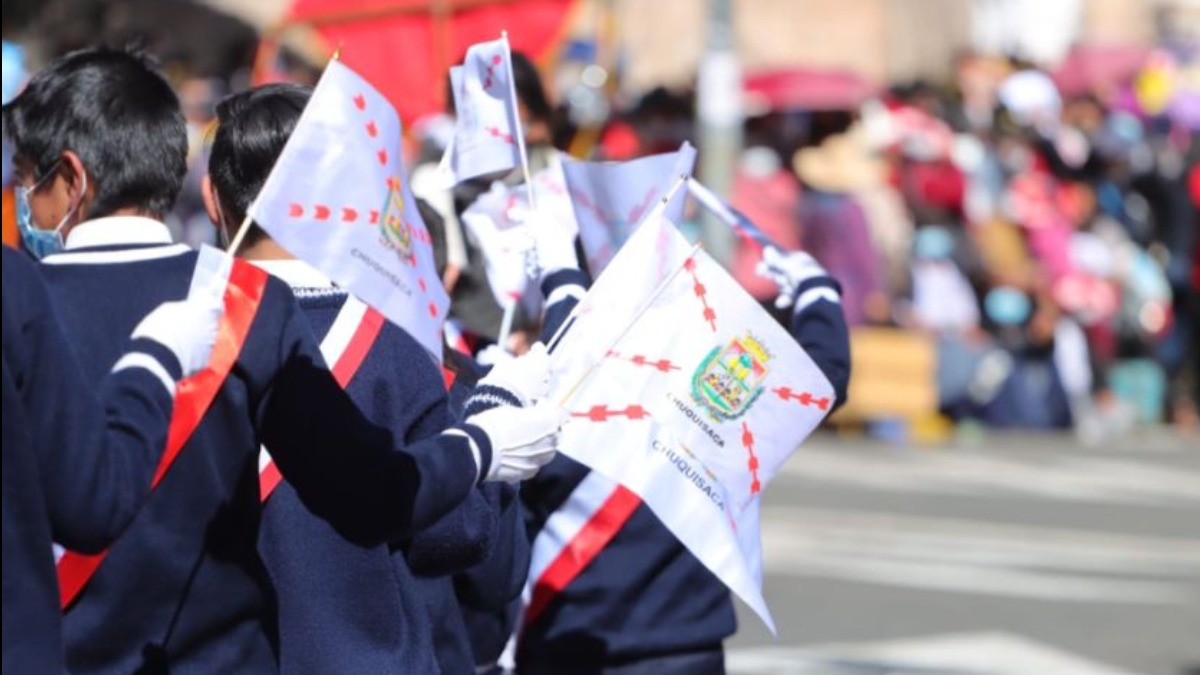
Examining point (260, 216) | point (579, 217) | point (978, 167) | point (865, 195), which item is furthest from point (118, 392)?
point (978, 167)

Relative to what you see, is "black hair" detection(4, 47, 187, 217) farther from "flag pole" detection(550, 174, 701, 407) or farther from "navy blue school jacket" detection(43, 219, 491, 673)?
"flag pole" detection(550, 174, 701, 407)

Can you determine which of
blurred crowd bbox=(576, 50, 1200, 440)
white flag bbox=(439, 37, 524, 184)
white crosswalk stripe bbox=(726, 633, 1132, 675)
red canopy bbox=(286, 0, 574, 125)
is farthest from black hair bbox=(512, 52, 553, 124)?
blurred crowd bbox=(576, 50, 1200, 440)

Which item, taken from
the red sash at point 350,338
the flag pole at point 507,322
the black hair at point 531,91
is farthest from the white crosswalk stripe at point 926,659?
the red sash at point 350,338

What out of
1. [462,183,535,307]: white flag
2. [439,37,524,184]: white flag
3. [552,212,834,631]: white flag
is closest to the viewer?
[552,212,834,631]: white flag

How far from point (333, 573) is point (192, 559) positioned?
0.95 feet

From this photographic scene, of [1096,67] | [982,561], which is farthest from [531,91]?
[1096,67]

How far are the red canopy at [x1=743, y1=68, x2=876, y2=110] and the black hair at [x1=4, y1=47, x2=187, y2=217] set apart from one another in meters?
14.5

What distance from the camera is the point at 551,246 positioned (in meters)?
4.88

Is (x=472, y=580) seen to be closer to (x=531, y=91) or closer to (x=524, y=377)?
(x=524, y=377)

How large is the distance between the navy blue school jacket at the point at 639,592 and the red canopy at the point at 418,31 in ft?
17.5

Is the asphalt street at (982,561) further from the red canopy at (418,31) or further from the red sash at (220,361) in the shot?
the red sash at (220,361)

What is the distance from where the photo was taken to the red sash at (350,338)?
4.00 meters

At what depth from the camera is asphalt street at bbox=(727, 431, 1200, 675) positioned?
9070mm

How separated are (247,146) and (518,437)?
63 centimetres
